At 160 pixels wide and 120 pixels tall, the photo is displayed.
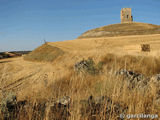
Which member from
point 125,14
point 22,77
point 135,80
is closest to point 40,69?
point 22,77

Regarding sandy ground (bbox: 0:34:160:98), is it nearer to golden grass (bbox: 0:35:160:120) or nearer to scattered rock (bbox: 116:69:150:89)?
golden grass (bbox: 0:35:160:120)

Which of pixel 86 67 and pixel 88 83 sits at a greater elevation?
pixel 86 67

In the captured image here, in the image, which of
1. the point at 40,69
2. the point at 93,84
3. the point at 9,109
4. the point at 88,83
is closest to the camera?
the point at 9,109

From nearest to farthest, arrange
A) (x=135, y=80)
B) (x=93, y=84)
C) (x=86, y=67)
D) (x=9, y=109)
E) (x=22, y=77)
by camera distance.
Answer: (x=9, y=109) → (x=135, y=80) → (x=93, y=84) → (x=86, y=67) → (x=22, y=77)

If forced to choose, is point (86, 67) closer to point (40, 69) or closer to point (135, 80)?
point (135, 80)

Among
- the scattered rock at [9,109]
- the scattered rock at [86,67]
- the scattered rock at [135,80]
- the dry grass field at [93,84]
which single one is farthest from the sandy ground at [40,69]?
the scattered rock at [135,80]

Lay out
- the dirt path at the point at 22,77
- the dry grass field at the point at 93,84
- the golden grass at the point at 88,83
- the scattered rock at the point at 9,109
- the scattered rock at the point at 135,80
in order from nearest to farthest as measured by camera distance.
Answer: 1. the scattered rock at the point at 9,109
2. the dry grass field at the point at 93,84
3. the golden grass at the point at 88,83
4. the dirt path at the point at 22,77
5. the scattered rock at the point at 135,80

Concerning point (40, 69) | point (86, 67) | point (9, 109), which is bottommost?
point (9, 109)

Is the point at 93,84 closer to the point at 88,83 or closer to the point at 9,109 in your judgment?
the point at 88,83

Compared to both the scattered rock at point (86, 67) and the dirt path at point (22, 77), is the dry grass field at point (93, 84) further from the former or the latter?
the scattered rock at point (86, 67)

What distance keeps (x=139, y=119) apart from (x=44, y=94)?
1.84 m

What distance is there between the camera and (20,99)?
9.27ft

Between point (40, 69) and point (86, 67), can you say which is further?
point (40, 69)

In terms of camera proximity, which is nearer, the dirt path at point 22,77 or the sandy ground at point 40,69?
the dirt path at point 22,77
